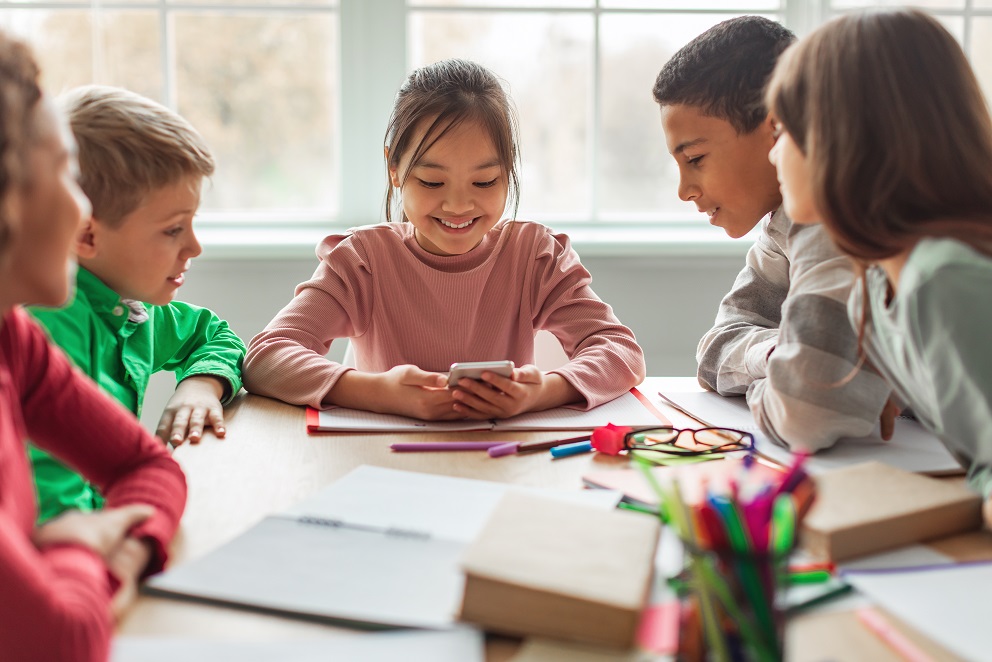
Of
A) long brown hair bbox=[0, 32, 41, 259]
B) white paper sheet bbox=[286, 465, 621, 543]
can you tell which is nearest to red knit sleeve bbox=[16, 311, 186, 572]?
white paper sheet bbox=[286, 465, 621, 543]

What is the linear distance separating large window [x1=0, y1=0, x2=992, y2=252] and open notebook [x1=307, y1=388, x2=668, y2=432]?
1.31 metres

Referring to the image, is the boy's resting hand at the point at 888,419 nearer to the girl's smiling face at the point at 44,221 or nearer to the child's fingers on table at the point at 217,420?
the child's fingers on table at the point at 217,420

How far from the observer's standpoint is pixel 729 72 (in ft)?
4.53

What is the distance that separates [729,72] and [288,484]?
0.90 meters

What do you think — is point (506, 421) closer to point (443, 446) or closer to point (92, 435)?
point (443, 446)

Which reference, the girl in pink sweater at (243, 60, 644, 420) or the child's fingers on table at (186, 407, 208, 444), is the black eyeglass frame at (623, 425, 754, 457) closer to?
the girl in pink sweater at (243, 60, 644, 420)

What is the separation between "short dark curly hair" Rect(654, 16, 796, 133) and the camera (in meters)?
1.38

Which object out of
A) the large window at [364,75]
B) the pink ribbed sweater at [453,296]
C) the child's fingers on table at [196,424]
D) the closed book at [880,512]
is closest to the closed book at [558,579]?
the closed book at [880,512]

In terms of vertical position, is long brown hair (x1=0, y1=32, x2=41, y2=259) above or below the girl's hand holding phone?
above

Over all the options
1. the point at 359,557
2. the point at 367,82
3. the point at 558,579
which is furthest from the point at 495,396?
the point at 367,82

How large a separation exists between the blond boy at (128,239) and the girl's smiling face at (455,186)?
0.39 m

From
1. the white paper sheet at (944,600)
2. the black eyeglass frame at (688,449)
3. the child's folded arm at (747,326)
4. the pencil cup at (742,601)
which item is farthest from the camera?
the child's folded arm at (747,326)

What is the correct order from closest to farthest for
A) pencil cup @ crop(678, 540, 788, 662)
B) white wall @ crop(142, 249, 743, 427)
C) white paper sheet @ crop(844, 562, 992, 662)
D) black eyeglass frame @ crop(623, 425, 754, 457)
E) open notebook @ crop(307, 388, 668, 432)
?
1. pencil cup @ crop(678, 540, 788, 662)
2. white paper sheet @ crop(844, 562, 992, 662)
3. black eyeglass frame @ crop(623, 425, 754, 457)
4. open notebook @ crop(307, 388, 668, 432)
5. white wall @ crop(142, 249, 743, 427)

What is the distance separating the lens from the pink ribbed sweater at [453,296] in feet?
5.16
